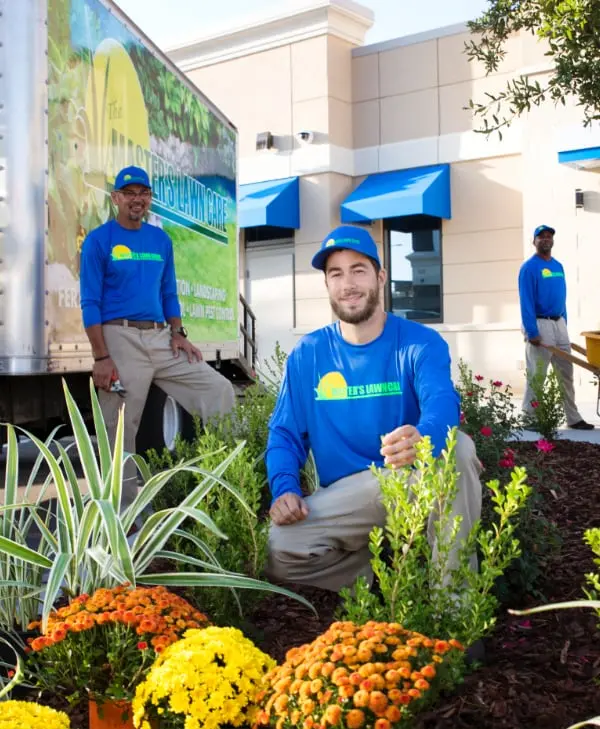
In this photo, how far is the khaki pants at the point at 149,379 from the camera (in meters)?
5.95

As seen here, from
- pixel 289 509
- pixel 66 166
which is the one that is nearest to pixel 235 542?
pixel 289 509

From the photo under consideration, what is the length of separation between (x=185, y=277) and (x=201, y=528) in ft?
18.3

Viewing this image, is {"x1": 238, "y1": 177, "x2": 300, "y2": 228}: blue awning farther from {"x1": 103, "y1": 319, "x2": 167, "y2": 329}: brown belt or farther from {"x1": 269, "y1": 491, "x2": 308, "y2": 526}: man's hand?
{"x1": 269, "y1": 491, "x2": 308, "y2": 526}: man's hand

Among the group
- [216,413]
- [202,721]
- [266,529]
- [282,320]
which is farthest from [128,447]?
[282,320]

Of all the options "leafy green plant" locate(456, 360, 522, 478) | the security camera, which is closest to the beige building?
the security camera

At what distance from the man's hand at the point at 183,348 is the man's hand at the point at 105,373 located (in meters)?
0.48

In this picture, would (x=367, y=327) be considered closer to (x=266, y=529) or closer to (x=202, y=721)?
(x=266, y=529)

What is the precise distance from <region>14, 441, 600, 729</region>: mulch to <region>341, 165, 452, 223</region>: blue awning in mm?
11973

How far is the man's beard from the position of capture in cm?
360

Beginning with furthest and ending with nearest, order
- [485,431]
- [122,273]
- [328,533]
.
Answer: [122,273], [485,431], [328,533]

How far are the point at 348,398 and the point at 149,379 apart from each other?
8.98 ft

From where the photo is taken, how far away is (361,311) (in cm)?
360

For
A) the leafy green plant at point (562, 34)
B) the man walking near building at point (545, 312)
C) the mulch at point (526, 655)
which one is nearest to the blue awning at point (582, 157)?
the man walking near building at point (545, 312)

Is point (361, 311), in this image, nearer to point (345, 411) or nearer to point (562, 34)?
point (345, 411)
